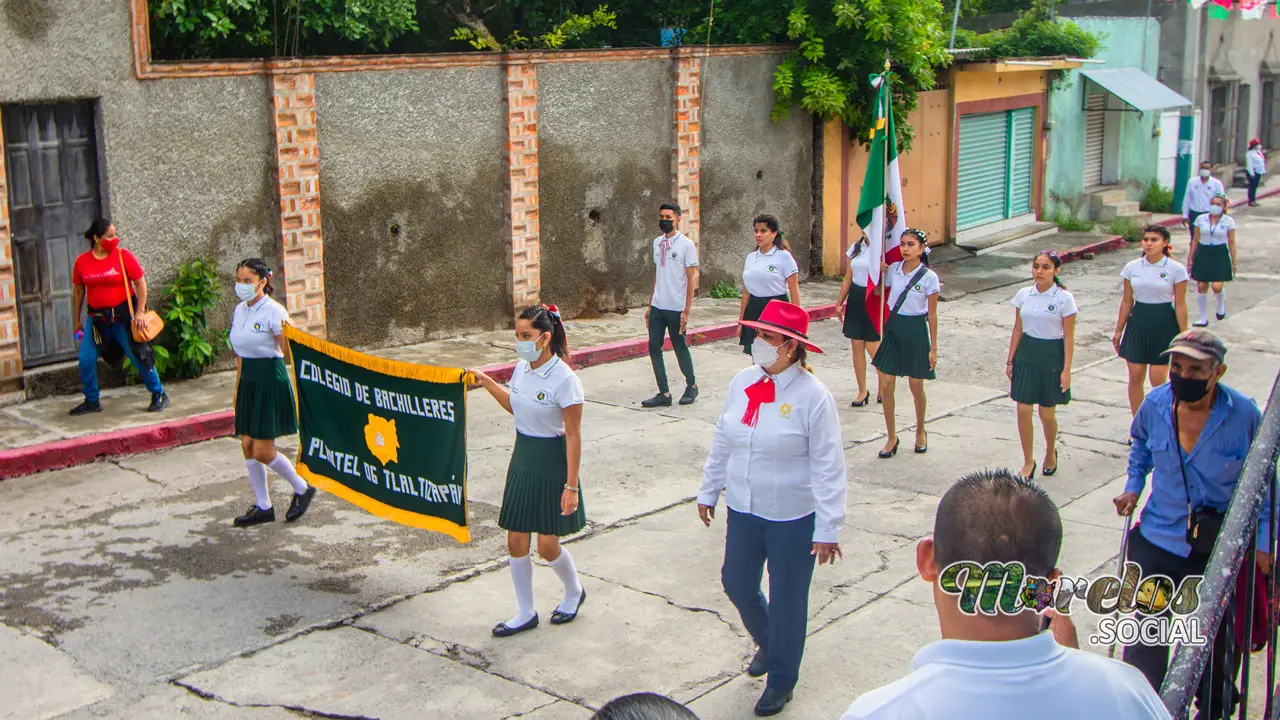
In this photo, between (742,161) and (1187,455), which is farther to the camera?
(742,161)

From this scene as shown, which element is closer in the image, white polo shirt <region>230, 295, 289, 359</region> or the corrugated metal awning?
white polo shirt <region>230, 295, 289, 359</region>

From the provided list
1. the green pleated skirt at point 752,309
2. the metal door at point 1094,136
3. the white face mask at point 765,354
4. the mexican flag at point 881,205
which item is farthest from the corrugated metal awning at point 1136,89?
the white face mask at point 765,354

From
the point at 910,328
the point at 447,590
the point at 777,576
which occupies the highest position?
the point at 910,328

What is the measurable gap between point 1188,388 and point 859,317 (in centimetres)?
681

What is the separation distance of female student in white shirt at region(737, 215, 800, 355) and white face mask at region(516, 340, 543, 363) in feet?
16.5

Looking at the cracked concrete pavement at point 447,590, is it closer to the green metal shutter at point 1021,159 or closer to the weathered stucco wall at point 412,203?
the weathered stucco wall at point 412,203

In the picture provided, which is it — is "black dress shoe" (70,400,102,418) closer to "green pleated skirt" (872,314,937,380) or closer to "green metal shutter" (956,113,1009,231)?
"green pleated skirt" (872,314,937,380)

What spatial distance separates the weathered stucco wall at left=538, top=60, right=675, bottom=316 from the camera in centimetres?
1597

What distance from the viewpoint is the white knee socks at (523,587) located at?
7.11m

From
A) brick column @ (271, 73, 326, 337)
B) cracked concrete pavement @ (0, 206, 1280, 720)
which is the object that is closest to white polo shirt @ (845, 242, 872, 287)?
cracked concrete pavement @ (0, 206, 1280, 720)

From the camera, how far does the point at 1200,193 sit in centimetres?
2238

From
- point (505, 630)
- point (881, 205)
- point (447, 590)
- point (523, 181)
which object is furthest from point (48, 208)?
point (881, 205)

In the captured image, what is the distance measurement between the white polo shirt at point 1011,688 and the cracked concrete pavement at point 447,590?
152 inches

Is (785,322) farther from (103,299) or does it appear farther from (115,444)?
(103,299)
